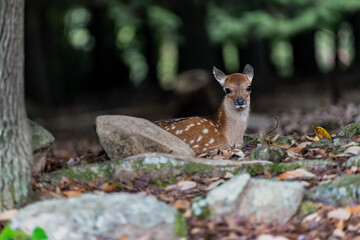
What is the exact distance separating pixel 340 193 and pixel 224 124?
286 cm

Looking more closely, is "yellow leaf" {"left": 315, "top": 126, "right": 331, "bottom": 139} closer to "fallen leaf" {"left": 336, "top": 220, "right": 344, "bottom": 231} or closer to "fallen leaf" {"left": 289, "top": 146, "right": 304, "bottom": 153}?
"fallen leaf" {"left": 289, "top": 146, "right": 304, "bottom": 153}

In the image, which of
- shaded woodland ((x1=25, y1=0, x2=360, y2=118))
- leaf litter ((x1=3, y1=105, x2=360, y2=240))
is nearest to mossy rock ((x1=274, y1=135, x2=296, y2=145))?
leaf litter ((x1=3, y1=105, x2=360, y2=240))

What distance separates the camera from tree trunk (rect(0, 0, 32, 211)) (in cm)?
475

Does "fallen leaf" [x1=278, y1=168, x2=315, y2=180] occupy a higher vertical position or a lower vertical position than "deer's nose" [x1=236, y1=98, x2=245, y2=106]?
lower

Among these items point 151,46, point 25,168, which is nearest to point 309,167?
point 25,168

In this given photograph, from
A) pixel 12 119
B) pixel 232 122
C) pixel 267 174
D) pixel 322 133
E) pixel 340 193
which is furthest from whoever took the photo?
pixel 232 122

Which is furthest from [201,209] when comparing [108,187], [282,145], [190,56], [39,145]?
[190,56]

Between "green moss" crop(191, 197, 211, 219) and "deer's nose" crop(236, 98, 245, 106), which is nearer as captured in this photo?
"green moss" crop(191, 197, 211, 219)

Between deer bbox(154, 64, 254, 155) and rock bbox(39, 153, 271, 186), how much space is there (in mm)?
1354

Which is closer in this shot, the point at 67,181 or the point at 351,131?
the point at 67,181

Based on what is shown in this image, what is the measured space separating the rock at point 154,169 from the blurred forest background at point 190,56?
7.14 metres

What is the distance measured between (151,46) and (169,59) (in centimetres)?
972

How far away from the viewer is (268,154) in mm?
5727

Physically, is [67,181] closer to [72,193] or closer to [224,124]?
[72,193]
